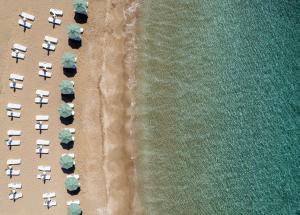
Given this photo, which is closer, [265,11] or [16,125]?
[16,125]

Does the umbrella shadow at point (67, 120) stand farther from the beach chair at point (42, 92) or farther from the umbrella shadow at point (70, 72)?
the umbrella shadow at point (70, 72)

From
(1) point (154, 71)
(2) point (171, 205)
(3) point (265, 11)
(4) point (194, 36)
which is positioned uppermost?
(3) point (265, 11)

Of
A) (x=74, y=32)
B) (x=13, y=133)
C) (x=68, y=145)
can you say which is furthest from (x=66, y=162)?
(x=74, y=32)

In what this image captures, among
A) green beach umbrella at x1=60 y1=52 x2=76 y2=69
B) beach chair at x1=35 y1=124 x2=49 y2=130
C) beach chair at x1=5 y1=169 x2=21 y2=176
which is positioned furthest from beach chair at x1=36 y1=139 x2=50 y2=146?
green beach umbrella at x1=60 y1=52 x2=76 y2=69

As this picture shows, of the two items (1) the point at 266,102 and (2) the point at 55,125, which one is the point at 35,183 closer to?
(2) the point at 55,125

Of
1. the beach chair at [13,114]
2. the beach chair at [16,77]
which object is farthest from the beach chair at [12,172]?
the beach chair at [16,77]

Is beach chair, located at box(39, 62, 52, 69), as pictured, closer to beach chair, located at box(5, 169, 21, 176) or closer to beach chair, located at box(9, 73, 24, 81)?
beach chair, located at box(9, 73, 24, 81)

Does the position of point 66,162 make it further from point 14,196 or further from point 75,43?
point 75,43

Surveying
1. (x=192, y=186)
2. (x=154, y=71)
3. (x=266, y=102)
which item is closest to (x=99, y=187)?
(x=192, y=186)
